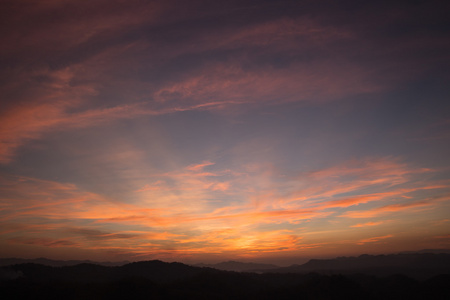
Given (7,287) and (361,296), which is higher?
(7,287)

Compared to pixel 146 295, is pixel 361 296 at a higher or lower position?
lower

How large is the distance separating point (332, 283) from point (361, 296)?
15180 millimetres

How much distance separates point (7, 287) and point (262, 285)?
143 metres

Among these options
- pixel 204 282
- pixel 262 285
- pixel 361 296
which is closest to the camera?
pixel 361 296

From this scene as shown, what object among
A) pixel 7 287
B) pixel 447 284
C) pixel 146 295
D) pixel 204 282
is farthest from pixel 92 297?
pixel 447 284

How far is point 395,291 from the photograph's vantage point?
6309 inches

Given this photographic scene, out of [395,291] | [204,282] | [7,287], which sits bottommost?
[395,291]

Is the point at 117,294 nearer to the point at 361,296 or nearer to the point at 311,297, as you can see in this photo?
the point at 311,297

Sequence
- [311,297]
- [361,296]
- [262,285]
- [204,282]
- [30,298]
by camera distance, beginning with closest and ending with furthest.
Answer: [30,298]
[311,297]
[361,296]
[204,282]
[262,285]

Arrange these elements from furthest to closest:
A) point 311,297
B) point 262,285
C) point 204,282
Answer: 1. point 262,285
2. point 204,282
3. point 311,297

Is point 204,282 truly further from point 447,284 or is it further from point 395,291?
point 447,284

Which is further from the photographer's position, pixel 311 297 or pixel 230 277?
pixel 230 277

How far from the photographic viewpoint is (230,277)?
606 feet

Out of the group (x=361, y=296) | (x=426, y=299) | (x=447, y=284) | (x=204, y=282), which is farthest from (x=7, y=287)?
(x=447, y=284)
